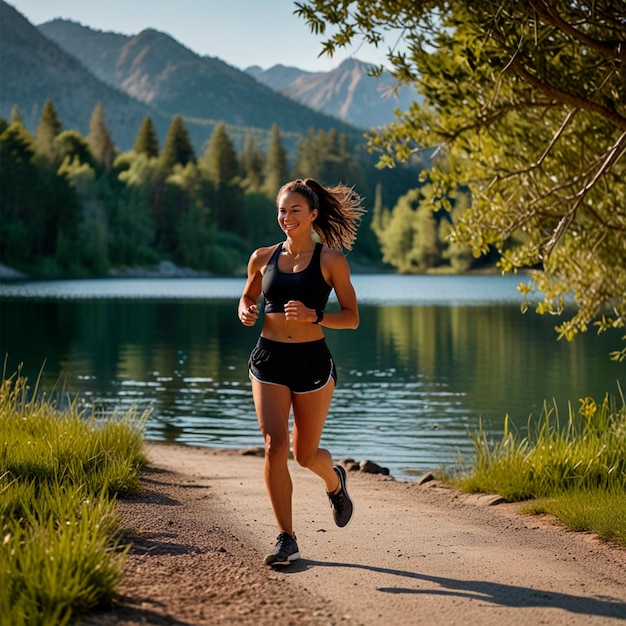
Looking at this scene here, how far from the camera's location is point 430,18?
409 inches

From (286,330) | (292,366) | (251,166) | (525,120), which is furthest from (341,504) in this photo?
(251,166)

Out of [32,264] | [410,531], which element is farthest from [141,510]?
[32,264]

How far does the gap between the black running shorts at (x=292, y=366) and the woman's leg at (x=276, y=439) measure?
0.18 feet

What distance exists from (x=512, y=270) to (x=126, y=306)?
51009 millimetres

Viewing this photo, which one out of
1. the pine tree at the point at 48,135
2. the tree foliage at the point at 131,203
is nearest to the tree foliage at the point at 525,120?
the tree foliage at the point at 131,203

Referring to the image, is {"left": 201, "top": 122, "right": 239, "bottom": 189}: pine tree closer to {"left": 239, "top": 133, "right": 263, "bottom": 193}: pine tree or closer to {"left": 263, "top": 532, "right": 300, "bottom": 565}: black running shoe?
{"left": 239, "top": 133, "right": 263, "bottom": 193}: pine tree

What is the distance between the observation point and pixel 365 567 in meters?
6.40

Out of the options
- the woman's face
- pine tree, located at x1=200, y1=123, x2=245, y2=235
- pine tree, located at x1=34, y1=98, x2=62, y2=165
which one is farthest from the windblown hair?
pine tree, located at x1=200, y1=123, x2=245, y2=235

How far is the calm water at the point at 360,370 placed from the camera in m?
18.9

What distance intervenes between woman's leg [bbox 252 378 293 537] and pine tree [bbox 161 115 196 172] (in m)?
131

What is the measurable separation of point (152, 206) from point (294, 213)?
11457 centimetres

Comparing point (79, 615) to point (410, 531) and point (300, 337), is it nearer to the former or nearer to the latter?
point (300, 337)

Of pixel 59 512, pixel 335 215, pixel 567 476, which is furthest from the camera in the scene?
pixel 567 476

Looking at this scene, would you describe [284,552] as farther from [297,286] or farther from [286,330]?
[297,286]
